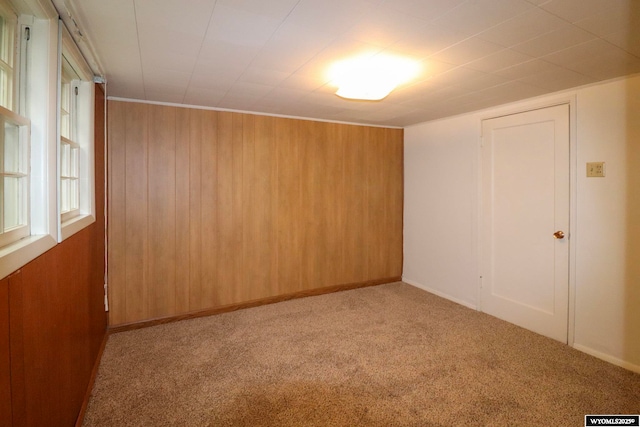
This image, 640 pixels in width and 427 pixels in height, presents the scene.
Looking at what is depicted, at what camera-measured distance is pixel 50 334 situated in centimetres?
147

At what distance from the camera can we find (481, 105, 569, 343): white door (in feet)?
9.73

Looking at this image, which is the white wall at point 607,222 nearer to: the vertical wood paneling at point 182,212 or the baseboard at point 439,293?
the baseboard at point 439,293

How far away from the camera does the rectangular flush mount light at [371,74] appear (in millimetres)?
2250

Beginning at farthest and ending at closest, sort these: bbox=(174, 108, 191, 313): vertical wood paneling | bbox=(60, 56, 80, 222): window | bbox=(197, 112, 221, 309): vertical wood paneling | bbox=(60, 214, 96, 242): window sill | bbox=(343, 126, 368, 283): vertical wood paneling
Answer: bbox=(343, 126, 368, 283): vertical wood paneling < bbox=(197, 112, 221, 309): vertical wood paneling < bbox=(174, 108, 191, 313): vertical wood paneling < bbox=(60, 56, 80, 222): window < bbox=(60, 214, 96, 242): window sill

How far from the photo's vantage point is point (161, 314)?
11.0 ft

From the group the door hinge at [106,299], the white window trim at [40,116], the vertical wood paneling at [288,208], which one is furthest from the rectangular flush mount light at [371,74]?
the door hinge at [106,299]

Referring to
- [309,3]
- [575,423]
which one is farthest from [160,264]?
[575,423]

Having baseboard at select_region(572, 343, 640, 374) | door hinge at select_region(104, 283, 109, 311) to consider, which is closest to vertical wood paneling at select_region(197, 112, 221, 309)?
door hinge at select_region(104, 283, 109, 311)

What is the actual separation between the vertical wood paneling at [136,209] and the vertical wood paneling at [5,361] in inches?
91.9

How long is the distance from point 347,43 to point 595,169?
7.87 ft

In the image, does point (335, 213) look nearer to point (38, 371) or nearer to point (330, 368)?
point (330, 368)

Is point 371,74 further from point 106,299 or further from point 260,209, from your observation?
point 106,299

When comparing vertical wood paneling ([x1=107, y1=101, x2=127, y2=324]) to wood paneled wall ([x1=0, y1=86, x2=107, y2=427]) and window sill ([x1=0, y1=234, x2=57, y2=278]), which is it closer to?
wood paneled wall ([x1=0, y1=86, x2=107, y2=427])

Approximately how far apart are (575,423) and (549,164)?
2.17 m
